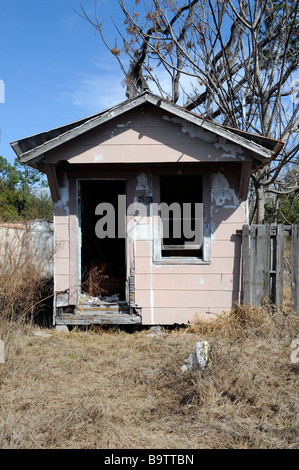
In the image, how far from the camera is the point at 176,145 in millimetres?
6910

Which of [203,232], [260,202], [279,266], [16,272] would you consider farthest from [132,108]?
[260,202]

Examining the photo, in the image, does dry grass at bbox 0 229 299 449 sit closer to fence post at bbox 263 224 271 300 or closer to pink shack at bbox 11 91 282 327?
fence post at bbox 263 224 271 300

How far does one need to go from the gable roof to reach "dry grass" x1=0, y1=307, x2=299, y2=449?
2.88 m

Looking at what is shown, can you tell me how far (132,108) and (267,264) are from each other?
3531mm

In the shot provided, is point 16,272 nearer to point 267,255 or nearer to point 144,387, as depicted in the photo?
point 144,387

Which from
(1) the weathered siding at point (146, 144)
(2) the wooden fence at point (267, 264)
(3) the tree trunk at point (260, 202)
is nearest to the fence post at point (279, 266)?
(2) the wooden fence at point (267, 264)

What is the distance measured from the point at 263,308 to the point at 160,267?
6.28ft

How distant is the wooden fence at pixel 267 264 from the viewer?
6.88 meters

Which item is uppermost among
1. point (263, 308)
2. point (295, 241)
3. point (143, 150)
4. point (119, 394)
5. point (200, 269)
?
point (143, 150)

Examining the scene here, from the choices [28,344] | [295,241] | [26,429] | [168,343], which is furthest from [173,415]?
[295,241]

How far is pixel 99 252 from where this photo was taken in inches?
420

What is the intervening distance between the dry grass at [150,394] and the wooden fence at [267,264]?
1.80 feet

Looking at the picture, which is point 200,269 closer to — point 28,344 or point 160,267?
point 160,267

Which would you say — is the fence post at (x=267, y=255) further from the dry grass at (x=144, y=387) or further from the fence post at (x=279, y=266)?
the dry grass at (x=144, y=387)
